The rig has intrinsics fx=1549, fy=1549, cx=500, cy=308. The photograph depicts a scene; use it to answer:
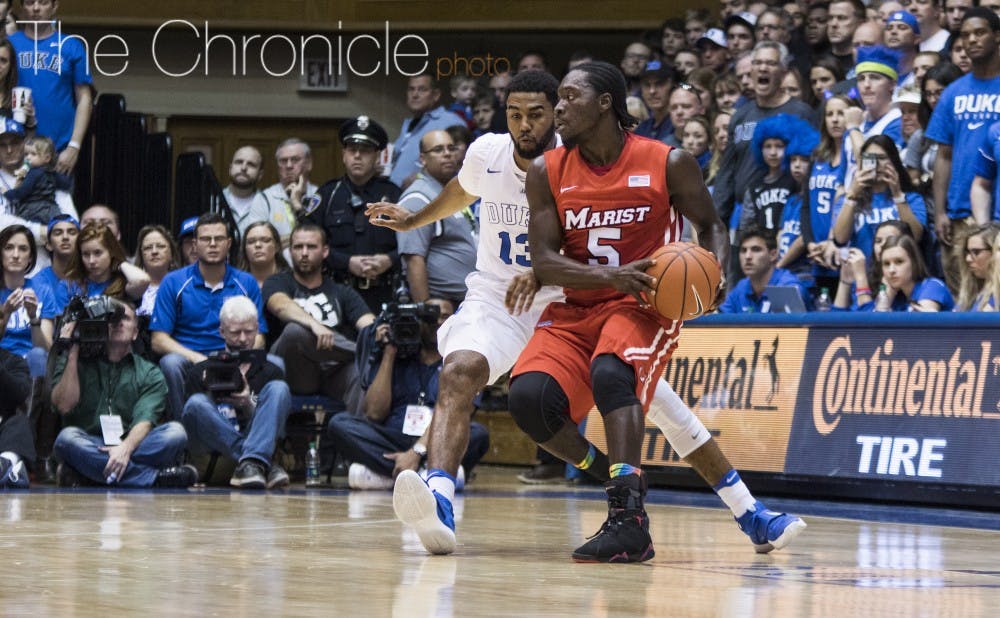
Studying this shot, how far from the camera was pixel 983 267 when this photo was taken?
923 cm

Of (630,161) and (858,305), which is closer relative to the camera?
(630,161)

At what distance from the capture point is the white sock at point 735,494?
6211mm

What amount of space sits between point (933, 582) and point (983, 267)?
4.48 m

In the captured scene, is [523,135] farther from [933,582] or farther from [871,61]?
[871,61]

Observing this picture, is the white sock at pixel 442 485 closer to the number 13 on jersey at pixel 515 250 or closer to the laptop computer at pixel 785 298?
the number 13 on jersey at pixel 515 250

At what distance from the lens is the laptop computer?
1035 centimetres

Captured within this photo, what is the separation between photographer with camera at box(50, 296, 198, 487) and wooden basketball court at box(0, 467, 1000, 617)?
1.37 m

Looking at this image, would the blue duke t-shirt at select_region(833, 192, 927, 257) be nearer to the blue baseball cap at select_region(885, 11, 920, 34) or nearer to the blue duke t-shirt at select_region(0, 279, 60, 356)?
the blue baseball cap at select_region(885, 11, 920, 34)

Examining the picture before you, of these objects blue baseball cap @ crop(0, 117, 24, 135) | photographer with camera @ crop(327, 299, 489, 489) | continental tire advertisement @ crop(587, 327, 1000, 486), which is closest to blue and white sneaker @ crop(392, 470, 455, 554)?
continental tire advertisement @ crop(587, 327, 1000, 486)

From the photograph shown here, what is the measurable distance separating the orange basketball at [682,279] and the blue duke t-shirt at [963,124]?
4981 mm

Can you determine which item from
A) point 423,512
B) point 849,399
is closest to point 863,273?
point 849,399

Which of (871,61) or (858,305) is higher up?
(871,61)

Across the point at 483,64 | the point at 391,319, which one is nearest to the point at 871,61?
the point at 391,319

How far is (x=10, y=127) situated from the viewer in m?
12.9
